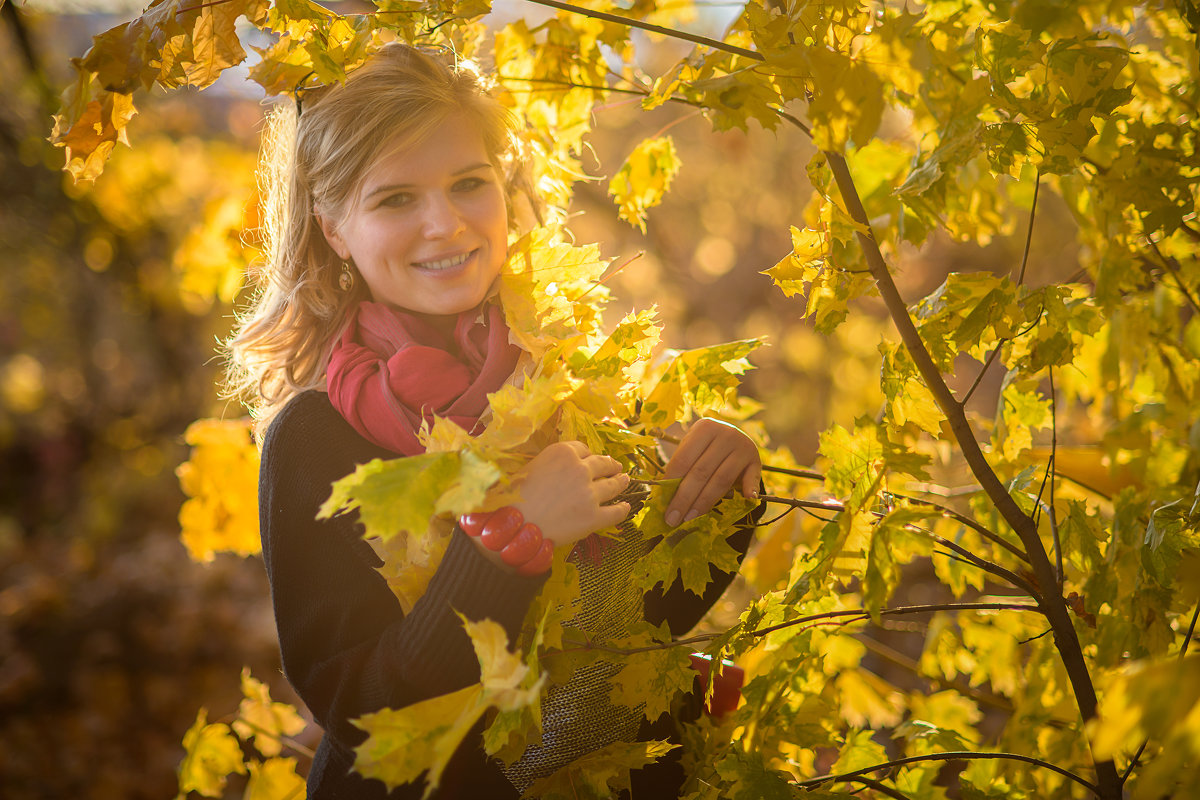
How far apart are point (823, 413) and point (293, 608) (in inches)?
224

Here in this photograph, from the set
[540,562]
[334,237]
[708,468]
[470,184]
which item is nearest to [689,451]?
[708,468]

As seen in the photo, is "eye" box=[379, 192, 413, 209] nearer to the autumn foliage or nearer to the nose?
the nose

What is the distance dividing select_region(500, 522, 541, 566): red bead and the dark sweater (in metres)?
0.02

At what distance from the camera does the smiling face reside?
52.8 inches

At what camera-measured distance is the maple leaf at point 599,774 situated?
111 cm

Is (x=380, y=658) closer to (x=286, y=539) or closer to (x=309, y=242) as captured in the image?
(x=286, y=539)

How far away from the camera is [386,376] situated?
1.28 m

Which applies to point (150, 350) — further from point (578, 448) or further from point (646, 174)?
point (578, 448)

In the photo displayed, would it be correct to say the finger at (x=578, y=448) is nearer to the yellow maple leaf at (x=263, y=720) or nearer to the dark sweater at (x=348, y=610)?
the dark sweater at (x=348, y=610)

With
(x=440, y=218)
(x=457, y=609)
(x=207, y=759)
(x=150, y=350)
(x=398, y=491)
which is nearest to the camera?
(x=398, y=491)

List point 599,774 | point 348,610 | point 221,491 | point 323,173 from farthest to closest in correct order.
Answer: point 221,491
point 323,173
point 348,610
point 599,774

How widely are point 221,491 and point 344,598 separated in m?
0.73

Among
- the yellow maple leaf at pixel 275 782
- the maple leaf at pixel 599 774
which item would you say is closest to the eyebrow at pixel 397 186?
the maple leaf at pixel 599 774

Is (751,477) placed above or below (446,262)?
A: below
